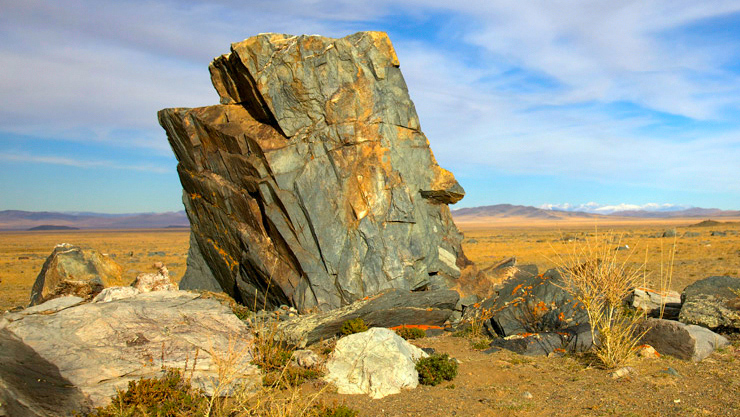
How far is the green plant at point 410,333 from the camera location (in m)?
11.9

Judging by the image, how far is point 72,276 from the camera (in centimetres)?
1360

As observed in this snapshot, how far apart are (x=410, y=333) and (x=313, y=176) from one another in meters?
4.80

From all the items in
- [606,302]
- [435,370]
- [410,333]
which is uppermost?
[606,302]

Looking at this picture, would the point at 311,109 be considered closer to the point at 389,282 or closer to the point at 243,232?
the point at 243,232

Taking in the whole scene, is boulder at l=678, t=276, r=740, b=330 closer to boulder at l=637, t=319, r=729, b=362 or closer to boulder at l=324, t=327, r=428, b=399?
boulder at l=637, t=319, r=729, b=362

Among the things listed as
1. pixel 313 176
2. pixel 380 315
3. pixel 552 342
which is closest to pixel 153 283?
pixel 313 176

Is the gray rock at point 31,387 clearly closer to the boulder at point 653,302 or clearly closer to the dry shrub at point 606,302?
the dry shrub at point 606,302

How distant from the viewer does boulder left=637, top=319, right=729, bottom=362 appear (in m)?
9.45

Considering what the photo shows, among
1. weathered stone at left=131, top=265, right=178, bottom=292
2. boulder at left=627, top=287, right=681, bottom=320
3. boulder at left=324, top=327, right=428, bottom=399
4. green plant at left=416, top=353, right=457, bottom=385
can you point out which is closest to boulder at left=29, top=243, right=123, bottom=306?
weathered stone at left=131, top=265, right=178, bottom=292

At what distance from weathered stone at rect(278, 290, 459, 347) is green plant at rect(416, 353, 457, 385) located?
2.63 meters

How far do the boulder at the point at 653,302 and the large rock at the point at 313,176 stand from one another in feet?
16.1

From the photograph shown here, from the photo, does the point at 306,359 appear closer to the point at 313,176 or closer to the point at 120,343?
the point at 120,343

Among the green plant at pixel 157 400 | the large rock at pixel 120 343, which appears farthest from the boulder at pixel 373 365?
the green plant at pixel 157 400

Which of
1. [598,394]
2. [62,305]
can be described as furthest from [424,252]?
[62,305]
